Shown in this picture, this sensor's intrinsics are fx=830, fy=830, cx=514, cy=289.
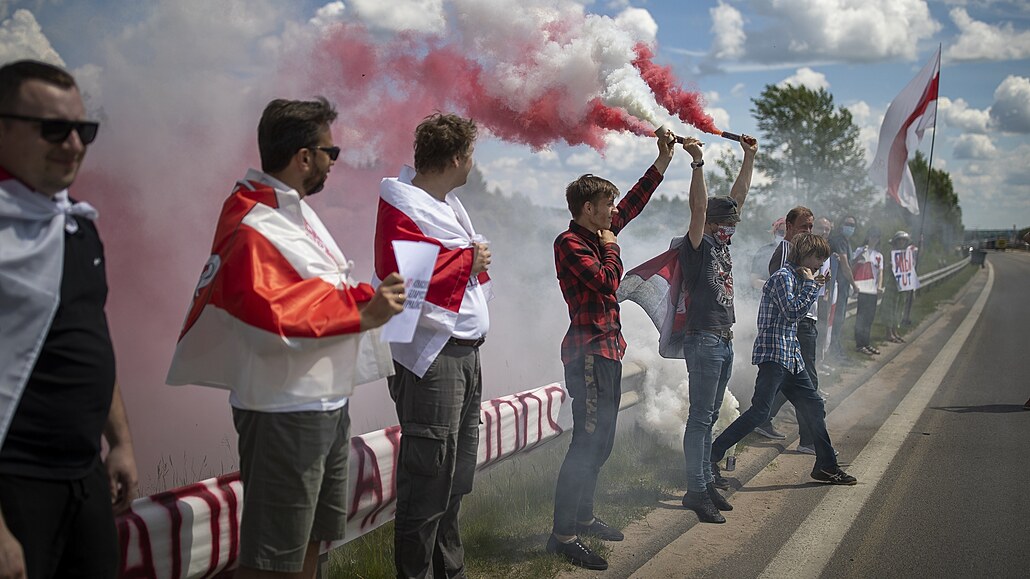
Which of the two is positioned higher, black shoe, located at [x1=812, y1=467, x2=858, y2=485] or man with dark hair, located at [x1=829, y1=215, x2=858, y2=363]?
man with dark hair, located at [x1=829, y1=215, x2=858, y2=363]

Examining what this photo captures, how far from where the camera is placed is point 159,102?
6.62 metres

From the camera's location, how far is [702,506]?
494 centimetres

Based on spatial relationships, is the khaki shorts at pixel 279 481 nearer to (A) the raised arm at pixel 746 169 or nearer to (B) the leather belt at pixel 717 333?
(B) the leather belt at pixel 717 333

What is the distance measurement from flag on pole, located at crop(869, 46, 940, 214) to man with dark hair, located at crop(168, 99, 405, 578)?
496 inches

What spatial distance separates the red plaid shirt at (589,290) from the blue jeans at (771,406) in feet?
5.48

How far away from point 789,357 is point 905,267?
10.6 m

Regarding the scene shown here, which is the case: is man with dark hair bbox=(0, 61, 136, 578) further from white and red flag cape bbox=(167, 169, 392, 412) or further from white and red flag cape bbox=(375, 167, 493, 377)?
white and red flag cape bbox=(375, 167, 493, 377)

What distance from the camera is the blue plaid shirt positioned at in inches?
219

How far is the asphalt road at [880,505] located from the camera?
13.9ft

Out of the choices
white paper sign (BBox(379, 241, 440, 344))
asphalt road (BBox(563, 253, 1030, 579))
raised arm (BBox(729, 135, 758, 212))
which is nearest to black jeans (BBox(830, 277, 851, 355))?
asphalt road (BBox(563, 253, 1030, 579))

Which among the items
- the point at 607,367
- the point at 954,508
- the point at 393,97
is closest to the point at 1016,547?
the point at 954,508

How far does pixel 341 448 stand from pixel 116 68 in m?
4.68

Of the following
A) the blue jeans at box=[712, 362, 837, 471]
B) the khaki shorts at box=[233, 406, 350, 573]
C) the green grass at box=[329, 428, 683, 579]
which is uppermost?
the khaki shorts at box=[233, 406, 350, 573]

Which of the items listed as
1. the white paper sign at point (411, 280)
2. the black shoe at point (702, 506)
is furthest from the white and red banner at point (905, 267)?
the white paper sign at point (411, 280)
